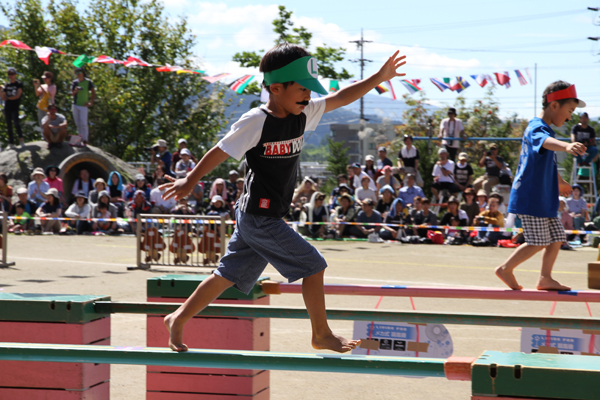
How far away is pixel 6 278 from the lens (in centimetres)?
1001

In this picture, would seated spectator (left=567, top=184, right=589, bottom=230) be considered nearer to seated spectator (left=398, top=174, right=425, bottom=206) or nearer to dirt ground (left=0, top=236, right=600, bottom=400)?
dirt ground (left=0, top=236, right=600, bottom=400)

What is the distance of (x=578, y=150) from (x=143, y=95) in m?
30.2

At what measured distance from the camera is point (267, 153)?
339cm

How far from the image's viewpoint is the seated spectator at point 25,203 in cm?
1752

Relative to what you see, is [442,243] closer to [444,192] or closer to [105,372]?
[444,192]

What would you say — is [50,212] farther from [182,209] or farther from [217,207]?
[217,207]

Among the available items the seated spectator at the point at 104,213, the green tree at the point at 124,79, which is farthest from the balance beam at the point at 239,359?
the green tree at the point at 124,79

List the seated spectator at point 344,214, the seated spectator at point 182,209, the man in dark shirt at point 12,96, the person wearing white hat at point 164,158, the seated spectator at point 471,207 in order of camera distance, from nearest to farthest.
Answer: the seated spectator at point 471,207, the seated spectator at point 182,209, the seated spectator at point 344,214, the person wearing white hat at point 164,158, the man in dark shirt at point 12,96

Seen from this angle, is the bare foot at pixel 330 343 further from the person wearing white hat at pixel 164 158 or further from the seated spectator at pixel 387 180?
the person wearing white hat at pixel 164 158

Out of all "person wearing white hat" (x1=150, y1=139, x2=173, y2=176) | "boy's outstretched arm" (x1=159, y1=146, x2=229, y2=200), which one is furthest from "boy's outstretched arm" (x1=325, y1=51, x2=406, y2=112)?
"person wearing white hat" (x1=150, y1=139, x2=173, y2=176)

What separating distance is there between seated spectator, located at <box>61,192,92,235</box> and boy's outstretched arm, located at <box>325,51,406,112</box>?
1486cm

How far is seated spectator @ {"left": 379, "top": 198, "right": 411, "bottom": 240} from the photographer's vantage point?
1603 cm

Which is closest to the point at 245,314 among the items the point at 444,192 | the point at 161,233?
the point at 161,233

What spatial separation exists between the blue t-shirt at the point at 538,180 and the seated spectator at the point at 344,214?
11301 millimetres
